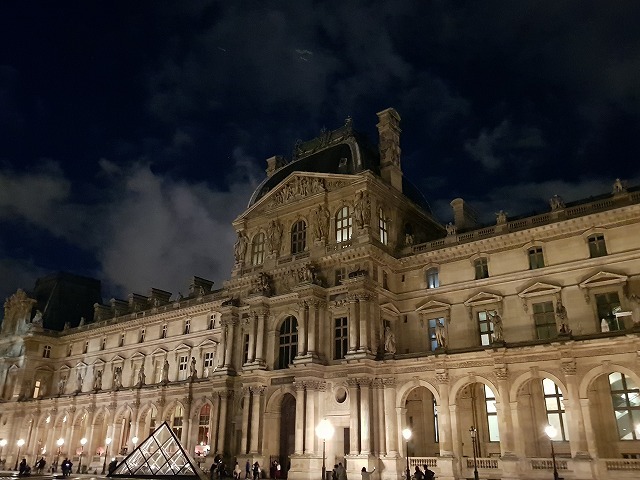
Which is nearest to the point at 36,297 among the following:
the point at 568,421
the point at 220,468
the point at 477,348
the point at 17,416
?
the point at 17,416

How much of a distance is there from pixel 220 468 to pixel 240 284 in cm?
1436

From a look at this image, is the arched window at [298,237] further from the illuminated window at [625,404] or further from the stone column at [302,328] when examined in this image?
the illuminated window at [625,404]

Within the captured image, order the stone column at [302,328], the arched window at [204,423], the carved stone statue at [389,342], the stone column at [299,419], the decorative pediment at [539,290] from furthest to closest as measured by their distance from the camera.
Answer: the arched window at [204,423]
the stone column at [302,328]
the stone column at [299,419]
the carved stone statue at [389,342]
the decorative pediment at [539,290]

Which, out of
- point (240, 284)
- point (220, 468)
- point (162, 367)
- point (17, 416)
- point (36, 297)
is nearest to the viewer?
point (220, 468)

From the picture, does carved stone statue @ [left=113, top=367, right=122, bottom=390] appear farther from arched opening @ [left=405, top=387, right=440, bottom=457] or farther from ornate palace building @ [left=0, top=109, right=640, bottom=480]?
arched opening @ [left=405, top=387, right=440, bottom=457]

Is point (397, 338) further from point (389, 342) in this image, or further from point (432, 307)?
point (432, 307)

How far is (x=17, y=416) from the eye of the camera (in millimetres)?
64000

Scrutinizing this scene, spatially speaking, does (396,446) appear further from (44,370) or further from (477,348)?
(44,370)

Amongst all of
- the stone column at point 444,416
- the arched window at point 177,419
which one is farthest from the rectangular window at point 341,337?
the arched window at point 177,419

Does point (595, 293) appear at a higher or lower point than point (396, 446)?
higher

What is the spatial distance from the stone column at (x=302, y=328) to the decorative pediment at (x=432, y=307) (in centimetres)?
796

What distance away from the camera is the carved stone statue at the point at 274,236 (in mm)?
45559

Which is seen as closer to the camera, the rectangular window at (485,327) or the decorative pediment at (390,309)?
the rectangular window at (485,327)

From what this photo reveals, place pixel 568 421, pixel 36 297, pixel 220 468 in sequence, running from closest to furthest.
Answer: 1. pixel 568 421
2. pixel 220 468
3. pixel 36 297
